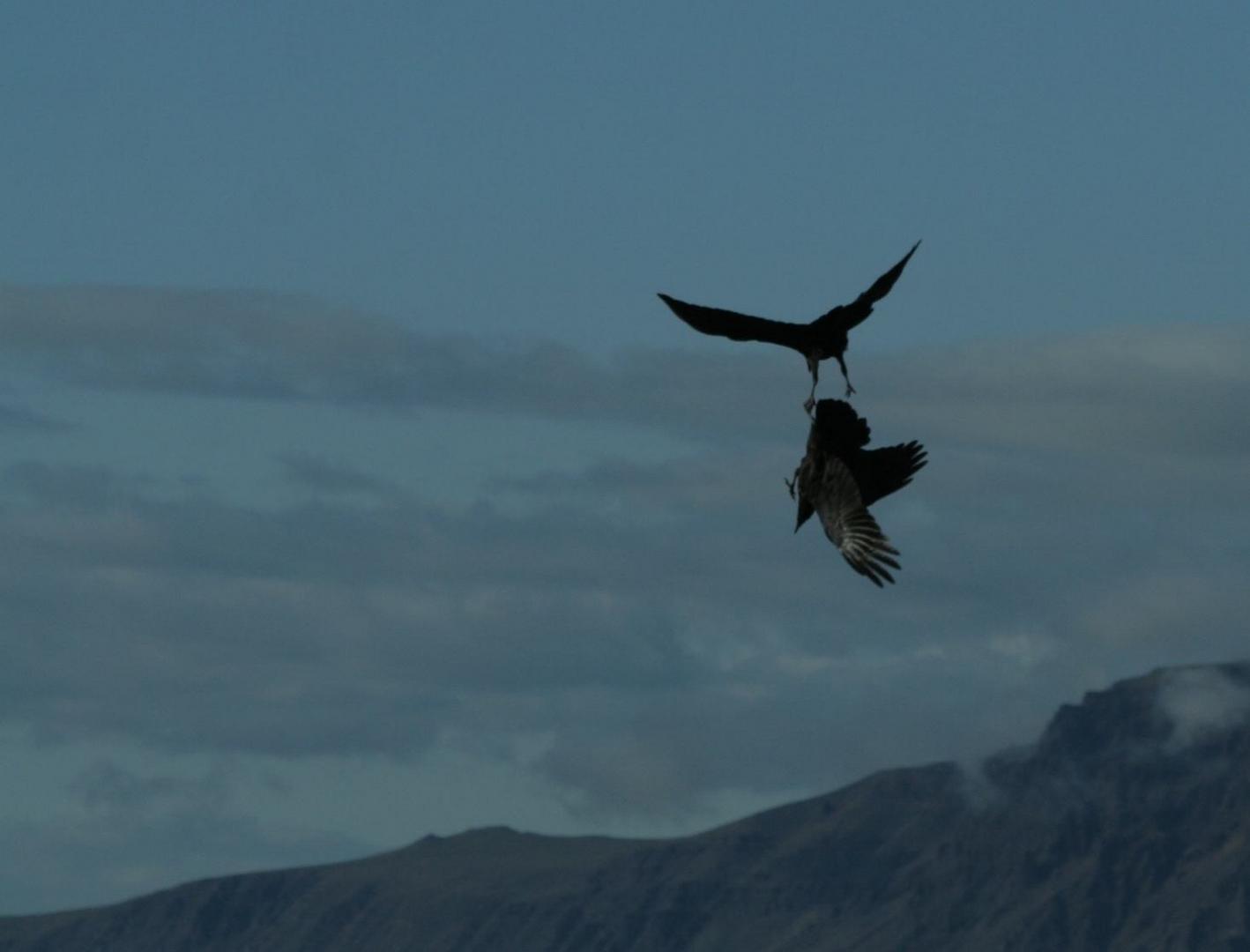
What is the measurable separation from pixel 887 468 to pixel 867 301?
5.30ft

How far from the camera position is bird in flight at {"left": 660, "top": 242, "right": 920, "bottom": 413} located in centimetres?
2323

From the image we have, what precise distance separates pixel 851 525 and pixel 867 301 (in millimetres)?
1685

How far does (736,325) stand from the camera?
77.6ft

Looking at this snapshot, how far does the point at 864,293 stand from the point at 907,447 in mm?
1484

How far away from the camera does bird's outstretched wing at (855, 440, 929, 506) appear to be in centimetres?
2389

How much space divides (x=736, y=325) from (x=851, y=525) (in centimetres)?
184

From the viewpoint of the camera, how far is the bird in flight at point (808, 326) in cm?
2323

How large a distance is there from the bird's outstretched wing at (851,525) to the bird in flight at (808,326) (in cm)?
62

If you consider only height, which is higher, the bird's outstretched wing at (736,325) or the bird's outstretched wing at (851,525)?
the bird's outstretched wing at (736,325)

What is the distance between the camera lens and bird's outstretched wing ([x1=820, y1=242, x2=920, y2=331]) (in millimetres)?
23125

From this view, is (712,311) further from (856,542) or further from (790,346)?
(856,542)

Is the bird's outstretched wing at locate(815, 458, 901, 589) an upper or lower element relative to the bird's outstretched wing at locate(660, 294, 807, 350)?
lower

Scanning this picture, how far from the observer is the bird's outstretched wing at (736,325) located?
23609mm

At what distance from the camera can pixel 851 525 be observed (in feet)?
75.3
